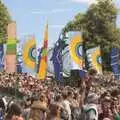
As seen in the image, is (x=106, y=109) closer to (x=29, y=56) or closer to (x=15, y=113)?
(x=15, y=113)

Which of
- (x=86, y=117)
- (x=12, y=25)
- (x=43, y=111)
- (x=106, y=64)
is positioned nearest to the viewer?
(x=43, y=111)

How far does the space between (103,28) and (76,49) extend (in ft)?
145

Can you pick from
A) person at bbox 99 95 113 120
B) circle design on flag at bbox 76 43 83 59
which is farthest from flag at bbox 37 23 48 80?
person at bbox 99 95 113 120

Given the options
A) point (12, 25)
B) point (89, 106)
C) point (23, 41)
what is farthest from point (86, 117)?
point (23, 41)

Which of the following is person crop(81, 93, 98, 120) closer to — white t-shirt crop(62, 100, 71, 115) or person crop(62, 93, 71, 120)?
person crop(62, 93, 71, 120)

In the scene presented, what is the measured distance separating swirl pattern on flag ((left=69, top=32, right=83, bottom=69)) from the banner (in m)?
2.97

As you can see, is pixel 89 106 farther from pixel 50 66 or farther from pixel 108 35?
pixel 108 35

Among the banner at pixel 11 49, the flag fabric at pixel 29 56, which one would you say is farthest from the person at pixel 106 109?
the flag fabric at pixel 29 56

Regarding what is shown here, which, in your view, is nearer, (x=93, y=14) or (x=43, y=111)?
(x=43, y=111)

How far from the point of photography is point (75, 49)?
31.2 meters

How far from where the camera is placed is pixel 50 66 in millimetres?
31344

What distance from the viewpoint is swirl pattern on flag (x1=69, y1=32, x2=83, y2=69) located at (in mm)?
31078

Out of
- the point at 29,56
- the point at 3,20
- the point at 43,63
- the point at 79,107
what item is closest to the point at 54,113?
the point at 79,107

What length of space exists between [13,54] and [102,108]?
1583 centimetres
